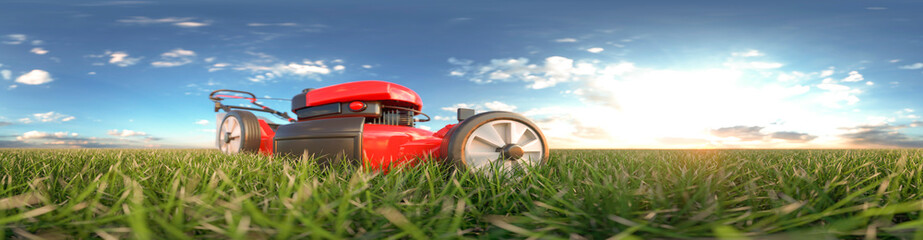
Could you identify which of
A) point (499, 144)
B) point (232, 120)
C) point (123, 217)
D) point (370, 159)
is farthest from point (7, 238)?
point (232, 120)

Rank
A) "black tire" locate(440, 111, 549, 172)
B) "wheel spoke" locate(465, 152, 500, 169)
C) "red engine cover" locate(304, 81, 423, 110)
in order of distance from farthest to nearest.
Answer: "red engine cover" locate(304, 81, 423, 110) → "wheel spoke" locate(465, 152, 500, 169) → "black tire" locate(440, 111, 549, 172)

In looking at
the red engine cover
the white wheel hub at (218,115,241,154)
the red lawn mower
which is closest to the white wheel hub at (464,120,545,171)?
the red lawn mower

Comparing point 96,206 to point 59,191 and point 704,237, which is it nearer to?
point 59,191

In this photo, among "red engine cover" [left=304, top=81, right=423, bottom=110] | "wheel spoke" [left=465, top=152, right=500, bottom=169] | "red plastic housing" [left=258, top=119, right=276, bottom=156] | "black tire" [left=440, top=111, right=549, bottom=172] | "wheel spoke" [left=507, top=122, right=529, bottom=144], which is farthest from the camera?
"red plastic housing" [left=258, top=119, right=276, bottom=156]

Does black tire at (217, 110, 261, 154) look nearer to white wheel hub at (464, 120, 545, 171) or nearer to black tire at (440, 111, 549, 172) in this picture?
black tire at (440, 111, 549, 172)

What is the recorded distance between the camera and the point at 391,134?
114 inches

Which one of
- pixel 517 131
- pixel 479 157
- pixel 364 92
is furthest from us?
pixel 364 92

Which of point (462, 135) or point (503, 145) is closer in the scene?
point (462, 135)

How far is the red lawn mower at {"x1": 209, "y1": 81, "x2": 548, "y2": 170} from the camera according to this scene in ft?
8.79

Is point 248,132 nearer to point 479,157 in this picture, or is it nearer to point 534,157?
point 479,157

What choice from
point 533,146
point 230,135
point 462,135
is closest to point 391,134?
point 462,135

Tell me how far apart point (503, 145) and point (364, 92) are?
1.15 m

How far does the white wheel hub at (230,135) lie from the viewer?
4355 millimetres

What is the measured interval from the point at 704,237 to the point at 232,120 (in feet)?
15.4
